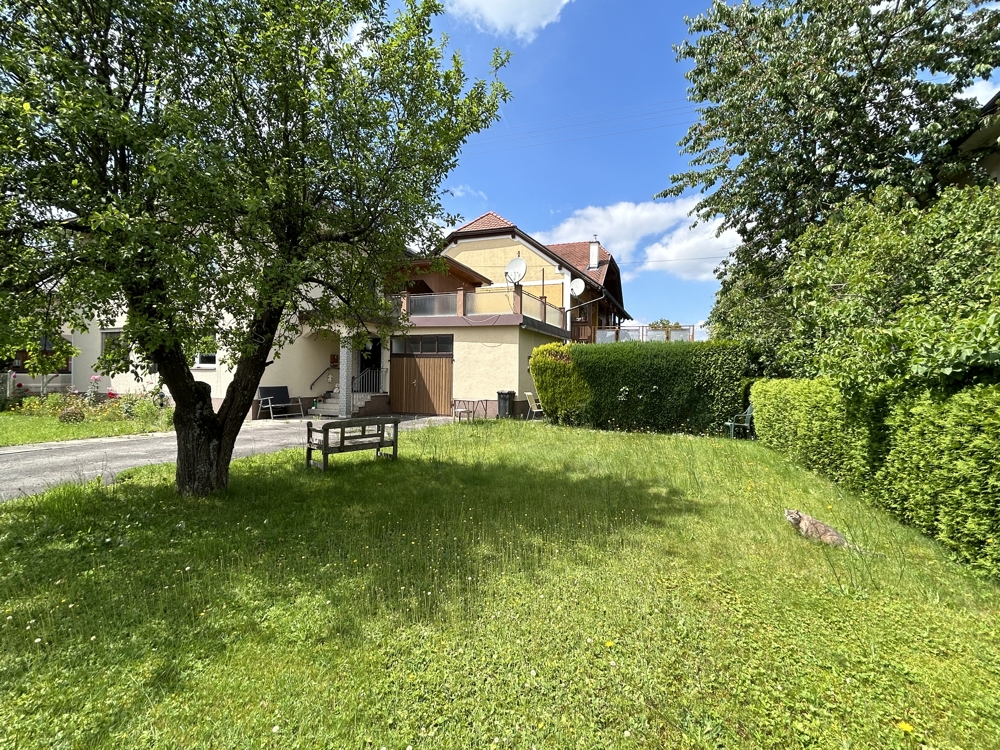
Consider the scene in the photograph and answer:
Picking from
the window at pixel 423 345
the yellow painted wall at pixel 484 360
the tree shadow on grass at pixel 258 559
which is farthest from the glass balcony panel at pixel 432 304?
the tree shadow on grass at pixel 258 559

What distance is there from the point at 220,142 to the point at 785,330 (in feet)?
38.1

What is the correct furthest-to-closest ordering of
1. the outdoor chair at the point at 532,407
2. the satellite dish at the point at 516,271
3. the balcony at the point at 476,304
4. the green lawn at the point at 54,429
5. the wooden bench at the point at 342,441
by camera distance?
the satellite dish at the point at 516,271, the balcony at the point at 476,304, the outdoor chair at the point at 532,407, the green lawn at the point at 54,429, the wooden bench at the point at 342,441

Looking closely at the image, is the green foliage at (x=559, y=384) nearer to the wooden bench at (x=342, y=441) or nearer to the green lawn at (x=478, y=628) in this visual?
the wooden bench at (x=342, y=441)

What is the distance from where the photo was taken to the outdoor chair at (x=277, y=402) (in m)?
14.3

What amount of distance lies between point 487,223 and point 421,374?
1008cm

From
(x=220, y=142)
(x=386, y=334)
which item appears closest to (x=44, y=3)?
(x=220, y=142)

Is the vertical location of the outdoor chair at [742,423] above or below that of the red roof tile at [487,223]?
below

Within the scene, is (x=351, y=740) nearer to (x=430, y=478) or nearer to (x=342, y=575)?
(x=342, y=575)

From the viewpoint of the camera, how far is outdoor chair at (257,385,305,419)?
14.3 meters

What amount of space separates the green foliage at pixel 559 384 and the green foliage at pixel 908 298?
18.8ft

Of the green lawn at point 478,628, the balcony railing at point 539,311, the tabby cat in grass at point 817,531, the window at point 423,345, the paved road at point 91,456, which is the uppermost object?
the balcony railing at point 539,311

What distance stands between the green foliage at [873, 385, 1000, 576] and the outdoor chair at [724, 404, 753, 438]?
21.1 feet

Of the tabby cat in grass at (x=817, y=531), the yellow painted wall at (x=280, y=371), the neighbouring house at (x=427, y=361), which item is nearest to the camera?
the tabby cat in grass at (x=817, y=531)

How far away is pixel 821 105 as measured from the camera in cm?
983
